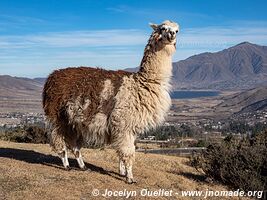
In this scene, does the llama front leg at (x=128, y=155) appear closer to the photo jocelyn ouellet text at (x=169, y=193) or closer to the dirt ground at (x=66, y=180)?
the dirt ground at (x=66, y=180)

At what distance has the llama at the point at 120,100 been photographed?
941 centimetres

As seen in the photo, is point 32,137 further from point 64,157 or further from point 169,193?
point 169,193

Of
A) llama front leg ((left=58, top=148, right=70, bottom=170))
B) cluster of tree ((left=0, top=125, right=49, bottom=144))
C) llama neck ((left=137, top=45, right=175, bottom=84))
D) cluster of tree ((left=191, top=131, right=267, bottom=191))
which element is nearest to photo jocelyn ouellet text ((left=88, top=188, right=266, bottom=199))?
cluster of tree ((left=191, top=131, right=267, bottom=191))

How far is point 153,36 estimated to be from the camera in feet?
31.5

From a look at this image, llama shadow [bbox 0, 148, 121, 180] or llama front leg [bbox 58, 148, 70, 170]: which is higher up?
llama front leg [bbox 58, 148, 70, 170]

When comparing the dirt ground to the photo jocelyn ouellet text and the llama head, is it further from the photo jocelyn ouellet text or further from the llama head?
the llama head

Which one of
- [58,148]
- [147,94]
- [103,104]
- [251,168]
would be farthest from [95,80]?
[251,168]

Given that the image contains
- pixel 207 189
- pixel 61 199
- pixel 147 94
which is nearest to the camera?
pixel 61 199

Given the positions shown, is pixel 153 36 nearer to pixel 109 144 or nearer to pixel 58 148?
pixel 109 144

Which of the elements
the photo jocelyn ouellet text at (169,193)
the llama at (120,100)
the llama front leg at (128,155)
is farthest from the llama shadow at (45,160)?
the photo jocelyn ouellet text at (169,193)

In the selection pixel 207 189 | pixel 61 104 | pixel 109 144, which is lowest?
pixel 207 189

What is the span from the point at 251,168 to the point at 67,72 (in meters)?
5.74

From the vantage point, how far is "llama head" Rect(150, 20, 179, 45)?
9.18 meters

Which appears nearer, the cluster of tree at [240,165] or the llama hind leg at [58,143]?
the llama hind leg at [58,143]
